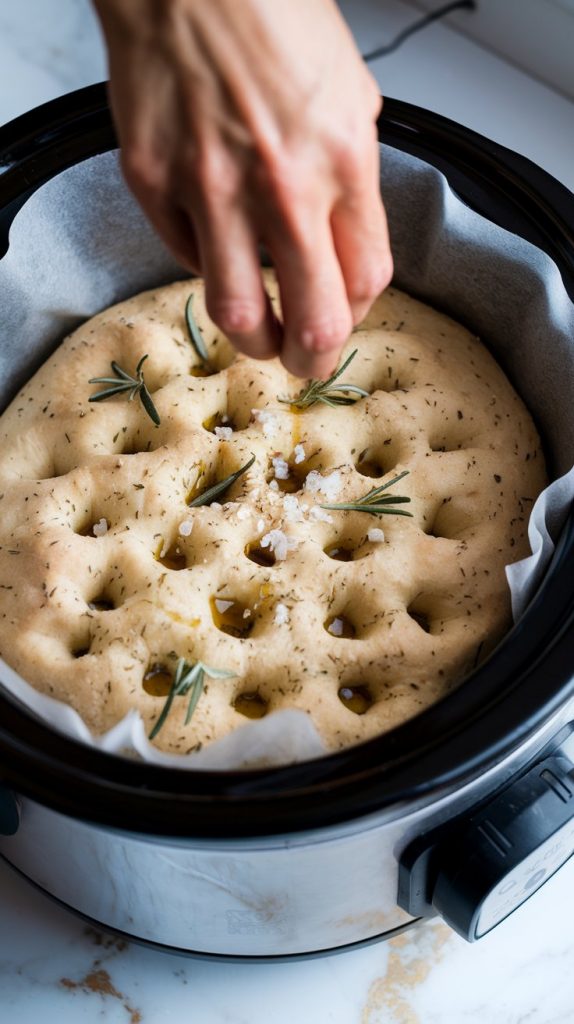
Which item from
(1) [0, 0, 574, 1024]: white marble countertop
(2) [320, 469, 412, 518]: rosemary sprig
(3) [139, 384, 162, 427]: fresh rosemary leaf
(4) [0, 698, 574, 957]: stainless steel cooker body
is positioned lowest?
(1) [0, 0, 574, 1024]: white marble countertop

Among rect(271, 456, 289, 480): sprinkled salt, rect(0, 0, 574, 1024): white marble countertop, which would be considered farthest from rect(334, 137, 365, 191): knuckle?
rect(0, 0, 574, 1024): white marble countertop

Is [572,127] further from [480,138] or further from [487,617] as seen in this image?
[487,617]

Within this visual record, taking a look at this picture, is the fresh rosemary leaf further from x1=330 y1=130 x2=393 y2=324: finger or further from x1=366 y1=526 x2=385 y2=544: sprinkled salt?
x1=330 y1=130 x2=393 y2=324: finger

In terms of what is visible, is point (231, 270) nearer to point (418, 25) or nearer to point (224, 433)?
point (224, 433)

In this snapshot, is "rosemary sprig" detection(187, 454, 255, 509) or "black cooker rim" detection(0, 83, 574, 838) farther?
"rosemary sprig" detection(187, 454, 255, 509)

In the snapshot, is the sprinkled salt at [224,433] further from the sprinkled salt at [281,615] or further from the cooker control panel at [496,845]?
the cooker control panel at [496,845]

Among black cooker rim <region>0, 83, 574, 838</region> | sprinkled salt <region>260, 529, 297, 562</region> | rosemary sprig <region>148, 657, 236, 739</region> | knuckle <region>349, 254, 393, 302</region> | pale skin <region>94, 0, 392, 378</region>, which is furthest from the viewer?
sprinkled salt <region>260, 529, 297, 562</region>

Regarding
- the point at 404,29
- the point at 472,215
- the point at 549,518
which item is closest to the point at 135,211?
the point at 472,215

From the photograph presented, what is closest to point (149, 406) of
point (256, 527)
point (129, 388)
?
point (129, 388)
